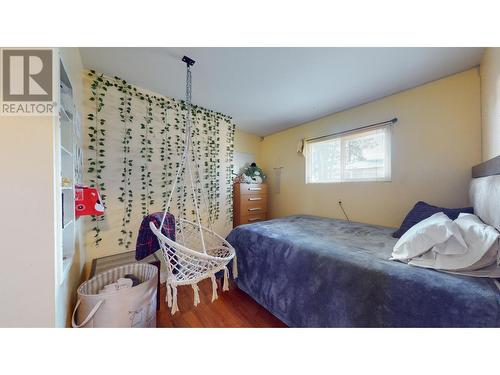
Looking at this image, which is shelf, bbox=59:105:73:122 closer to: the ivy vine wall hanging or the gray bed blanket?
the ivy vine wall hanging

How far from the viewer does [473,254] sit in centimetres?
90

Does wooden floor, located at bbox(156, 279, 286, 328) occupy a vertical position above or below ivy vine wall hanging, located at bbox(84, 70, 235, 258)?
below

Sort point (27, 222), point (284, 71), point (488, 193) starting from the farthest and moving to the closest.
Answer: point (284, 71)
point (488, 193)
point (27, 222)

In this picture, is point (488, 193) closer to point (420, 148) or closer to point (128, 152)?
point (420, 148)

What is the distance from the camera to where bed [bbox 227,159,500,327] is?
2.53 ft

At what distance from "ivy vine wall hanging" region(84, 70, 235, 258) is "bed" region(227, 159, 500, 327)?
47.8 inches

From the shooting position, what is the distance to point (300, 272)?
128cm

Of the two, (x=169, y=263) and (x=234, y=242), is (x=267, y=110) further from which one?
(x=169, y=263)

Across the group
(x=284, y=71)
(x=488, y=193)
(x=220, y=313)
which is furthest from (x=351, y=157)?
(x=220, y=313)

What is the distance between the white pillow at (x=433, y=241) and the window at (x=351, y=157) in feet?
4.35

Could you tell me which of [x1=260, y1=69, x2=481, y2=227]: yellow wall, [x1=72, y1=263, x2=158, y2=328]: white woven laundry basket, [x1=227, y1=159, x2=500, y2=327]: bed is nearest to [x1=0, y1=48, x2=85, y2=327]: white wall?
[x1=72, y1=263, x2=158, y2=328]: white woven laundry basket

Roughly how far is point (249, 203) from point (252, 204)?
0.08 m

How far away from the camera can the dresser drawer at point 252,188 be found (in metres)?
3.05
